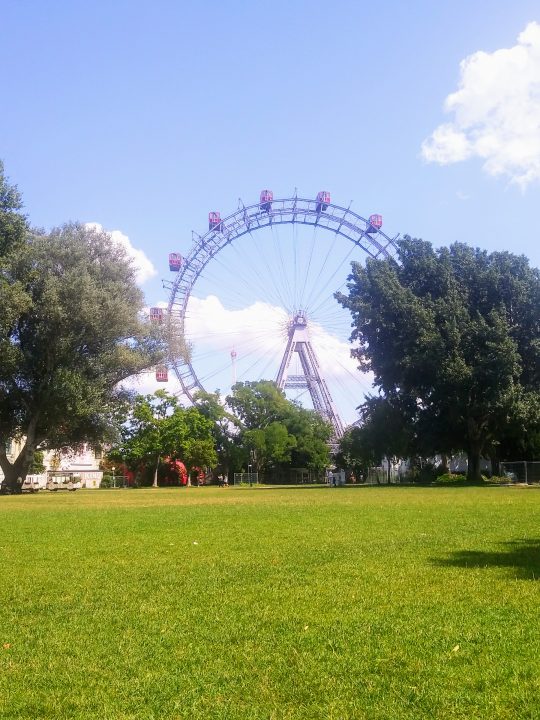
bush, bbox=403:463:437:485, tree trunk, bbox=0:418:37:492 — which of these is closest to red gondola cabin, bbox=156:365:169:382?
tree trunk, bbox=0:418:37:492

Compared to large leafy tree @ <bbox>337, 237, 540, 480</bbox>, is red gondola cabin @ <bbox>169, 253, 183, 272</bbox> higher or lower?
higher

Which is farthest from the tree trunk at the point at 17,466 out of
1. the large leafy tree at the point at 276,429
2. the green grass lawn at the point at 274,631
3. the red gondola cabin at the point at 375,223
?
the large leafy tree at the point at 276,429

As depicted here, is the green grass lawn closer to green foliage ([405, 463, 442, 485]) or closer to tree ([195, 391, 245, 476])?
green foliage ([405, 463, 442, 485])

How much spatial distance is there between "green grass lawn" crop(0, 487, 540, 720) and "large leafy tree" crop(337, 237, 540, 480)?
30.7 meters

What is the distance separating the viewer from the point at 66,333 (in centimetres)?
3747

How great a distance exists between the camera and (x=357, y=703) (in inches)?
155

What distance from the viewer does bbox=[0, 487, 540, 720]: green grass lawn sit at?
158 inches

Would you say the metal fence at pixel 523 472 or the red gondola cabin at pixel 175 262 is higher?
the red gondola cabin at pixel 175 262

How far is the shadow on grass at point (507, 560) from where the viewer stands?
8107 millimetres

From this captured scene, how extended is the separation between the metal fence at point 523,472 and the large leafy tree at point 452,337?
2468 millimetres

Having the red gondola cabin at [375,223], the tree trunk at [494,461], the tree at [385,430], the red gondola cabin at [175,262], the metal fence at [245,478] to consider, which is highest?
the red gondola cabin at [375,223]

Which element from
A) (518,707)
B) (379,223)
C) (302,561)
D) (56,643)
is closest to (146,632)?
(56,643)

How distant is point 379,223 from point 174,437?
30.9 metres

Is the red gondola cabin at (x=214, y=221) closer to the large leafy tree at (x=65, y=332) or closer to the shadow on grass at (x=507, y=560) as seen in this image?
the large leafy tree at (x=65, y=332)
